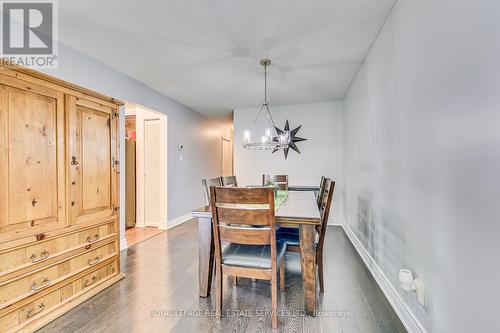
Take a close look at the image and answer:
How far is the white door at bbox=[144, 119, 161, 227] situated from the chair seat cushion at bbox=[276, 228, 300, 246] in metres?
2.99

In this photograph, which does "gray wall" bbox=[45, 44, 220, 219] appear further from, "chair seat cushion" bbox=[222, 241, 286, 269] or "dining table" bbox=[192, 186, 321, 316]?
"chair seat cushion" bbox=[222, 241, 286, 269]

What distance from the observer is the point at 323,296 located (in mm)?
2047

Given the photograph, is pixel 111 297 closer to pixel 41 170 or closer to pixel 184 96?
pixel 41 170

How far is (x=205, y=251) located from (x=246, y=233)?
0.59 meters

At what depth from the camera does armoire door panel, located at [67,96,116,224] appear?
195cm

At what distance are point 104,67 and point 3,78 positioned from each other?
1.54 metres

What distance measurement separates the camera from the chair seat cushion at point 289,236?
2.11m

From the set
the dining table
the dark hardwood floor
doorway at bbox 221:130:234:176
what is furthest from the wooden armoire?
doorway at bbox 221:130:234:176

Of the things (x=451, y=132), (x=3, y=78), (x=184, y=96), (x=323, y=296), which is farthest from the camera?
(x=184, y=96)

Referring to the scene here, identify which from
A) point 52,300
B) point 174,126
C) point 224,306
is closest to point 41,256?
point 52,300

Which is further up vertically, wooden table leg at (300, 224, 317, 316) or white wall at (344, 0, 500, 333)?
white wall at (344, 0, 500, 333)

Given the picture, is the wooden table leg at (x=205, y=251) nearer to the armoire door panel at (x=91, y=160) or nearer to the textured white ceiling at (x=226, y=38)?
the armoire door panel at (x=91, y=160)

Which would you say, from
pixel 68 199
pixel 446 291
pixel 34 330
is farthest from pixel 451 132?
pixel 34 330

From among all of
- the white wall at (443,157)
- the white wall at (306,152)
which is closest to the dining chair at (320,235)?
the white wall at (443,157)
